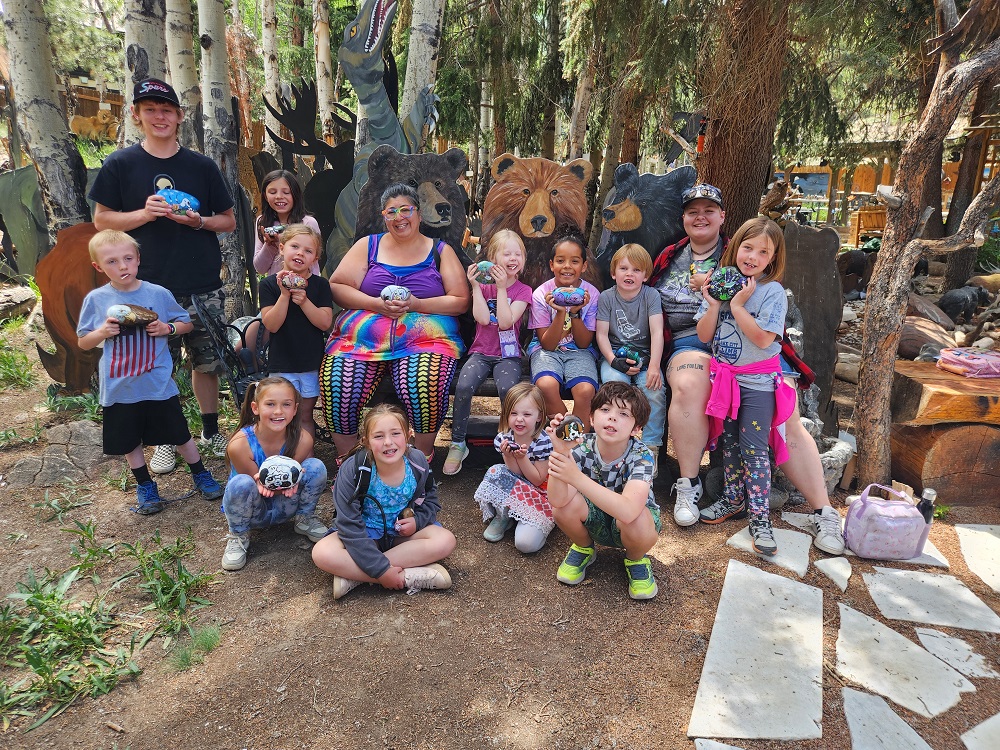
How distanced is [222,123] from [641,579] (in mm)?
4989

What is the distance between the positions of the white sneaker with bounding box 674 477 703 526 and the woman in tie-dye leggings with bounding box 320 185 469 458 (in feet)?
4.29

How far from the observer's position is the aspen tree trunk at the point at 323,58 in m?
10.1

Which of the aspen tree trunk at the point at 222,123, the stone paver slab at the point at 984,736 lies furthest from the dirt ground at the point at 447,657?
the aspen tree trunk at the point at 222,123

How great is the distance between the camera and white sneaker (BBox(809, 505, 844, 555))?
2873 mm

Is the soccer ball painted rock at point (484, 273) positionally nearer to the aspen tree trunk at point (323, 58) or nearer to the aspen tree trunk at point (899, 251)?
the aspen tree trunk at point (899, 251)

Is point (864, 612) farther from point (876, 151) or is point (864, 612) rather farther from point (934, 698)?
→ point (876, 151)

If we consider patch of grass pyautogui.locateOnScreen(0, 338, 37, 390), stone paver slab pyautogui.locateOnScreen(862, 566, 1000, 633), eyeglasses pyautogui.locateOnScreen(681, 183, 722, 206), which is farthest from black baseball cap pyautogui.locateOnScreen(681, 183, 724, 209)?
patch of grass pyautogui.locateOnScreen(0, 338, 37, 390)

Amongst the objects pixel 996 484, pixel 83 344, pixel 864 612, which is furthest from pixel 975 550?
pixel 83 344

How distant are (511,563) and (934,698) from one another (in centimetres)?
161

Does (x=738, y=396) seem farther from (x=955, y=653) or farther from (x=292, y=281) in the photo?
(x=292, y=281)

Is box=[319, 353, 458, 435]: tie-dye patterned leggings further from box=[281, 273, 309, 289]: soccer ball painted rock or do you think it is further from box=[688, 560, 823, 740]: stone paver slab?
box=[688, 560, 823, 740]: stone paver slab

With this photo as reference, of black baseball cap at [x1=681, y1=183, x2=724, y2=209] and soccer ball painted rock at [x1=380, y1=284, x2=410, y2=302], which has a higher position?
black baseball cap at [x1=681, y1=183, x2=724, y2=209]

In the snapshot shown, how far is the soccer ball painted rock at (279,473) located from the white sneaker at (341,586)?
0.47m

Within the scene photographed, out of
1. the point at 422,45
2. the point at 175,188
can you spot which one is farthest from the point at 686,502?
the point at 422,45
